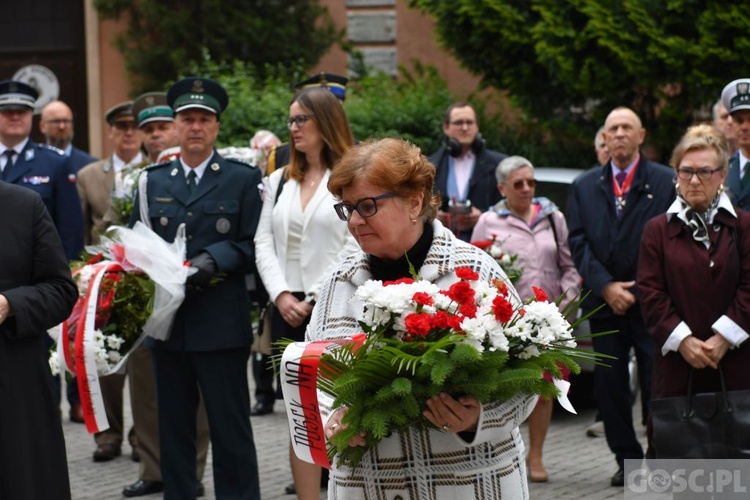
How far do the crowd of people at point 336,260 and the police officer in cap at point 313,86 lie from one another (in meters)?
0.04

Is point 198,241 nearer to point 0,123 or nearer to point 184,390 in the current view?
point 184,390

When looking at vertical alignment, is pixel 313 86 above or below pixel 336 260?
above

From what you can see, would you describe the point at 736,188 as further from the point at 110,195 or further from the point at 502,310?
the point at 110,195

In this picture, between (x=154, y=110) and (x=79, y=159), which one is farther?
(x=79, y=159)

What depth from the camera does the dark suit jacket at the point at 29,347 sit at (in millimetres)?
5332

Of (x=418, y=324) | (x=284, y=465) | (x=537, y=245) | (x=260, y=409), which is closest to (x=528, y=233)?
(x=537, y=245)

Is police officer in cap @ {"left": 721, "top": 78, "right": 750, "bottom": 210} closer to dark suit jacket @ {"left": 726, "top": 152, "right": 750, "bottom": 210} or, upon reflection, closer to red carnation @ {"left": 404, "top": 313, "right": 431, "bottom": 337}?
dark suit jacket @ {"left": 726, "top": 152, "right": 750, "bottom": 210}

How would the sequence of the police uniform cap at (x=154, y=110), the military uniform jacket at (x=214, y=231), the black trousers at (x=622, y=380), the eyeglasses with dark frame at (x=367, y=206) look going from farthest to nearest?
the police uniform cap at (x=154, y=110), the black trousers at (x=622, y=380), the military uniform jacket at (x=214, y=231), the eyeglasses with dark frame at (x=367, y=206)

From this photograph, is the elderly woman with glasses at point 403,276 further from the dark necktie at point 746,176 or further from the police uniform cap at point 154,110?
the police uniform cap at point 154,110

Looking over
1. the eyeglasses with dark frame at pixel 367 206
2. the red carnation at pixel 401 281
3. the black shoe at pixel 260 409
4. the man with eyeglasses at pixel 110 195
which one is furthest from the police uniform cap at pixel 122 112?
the red carnation at pixel 401 281

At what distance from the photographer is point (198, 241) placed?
23.8 ft

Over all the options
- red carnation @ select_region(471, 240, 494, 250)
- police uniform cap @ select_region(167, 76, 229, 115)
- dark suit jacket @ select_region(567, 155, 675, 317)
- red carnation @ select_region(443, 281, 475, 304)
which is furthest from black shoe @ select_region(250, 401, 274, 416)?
red carnation @ select_region(443, 281, 475, 304)

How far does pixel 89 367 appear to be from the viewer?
6.94 meters

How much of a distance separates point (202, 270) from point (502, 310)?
10.7 feet
